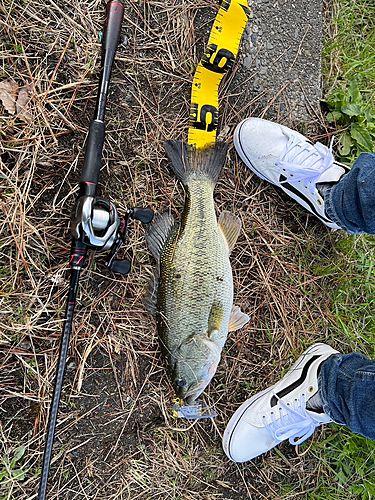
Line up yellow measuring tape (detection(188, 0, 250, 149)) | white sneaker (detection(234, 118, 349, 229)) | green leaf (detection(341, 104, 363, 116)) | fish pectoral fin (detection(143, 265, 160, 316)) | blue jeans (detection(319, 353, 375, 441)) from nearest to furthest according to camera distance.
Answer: blue jeans (detection(319, 353, 375, 441)) → fish pectoral fin (detection(143, 265, 160, 316)) → yellow measuring tape (detection(188, 0, 250, 149)) → white sneaker (detection(234, 118, 349, 229)) → green leaf (detection(341, 104, 363, 116))

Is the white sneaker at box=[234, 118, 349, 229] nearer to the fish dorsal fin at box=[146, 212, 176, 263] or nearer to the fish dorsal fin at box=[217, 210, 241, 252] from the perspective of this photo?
the fish dorsal fin at box=[217, 210, 241, 252]

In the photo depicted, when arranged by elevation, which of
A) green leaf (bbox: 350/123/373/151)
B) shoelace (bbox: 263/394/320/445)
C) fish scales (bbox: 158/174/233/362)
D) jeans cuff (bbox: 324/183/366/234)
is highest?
green leaf (bbox: 350/123/373/151)

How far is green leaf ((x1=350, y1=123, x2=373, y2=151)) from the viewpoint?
3.19 meters

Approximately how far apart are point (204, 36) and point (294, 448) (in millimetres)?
3447

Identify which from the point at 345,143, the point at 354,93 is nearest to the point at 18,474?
the point at 345,143

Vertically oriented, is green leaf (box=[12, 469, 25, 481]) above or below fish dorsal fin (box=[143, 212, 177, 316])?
below

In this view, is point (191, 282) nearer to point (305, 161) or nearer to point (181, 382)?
point (181, 382)

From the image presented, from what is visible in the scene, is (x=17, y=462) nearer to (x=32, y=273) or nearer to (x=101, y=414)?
(x=101, y=414)

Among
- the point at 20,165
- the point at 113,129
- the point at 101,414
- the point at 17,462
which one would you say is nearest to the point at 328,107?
the point at 113,129

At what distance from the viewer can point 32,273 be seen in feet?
8.50

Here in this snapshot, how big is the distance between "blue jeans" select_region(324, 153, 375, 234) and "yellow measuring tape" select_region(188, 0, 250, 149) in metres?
1.04

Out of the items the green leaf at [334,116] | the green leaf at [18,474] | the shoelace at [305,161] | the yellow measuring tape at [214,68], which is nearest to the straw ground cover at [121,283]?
the green leaf at [18,474]

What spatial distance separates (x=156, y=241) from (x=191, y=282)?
0.42 m

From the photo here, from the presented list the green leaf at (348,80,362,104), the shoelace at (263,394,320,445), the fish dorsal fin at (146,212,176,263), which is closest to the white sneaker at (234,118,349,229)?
the green leaf at (348,80,362,104)
